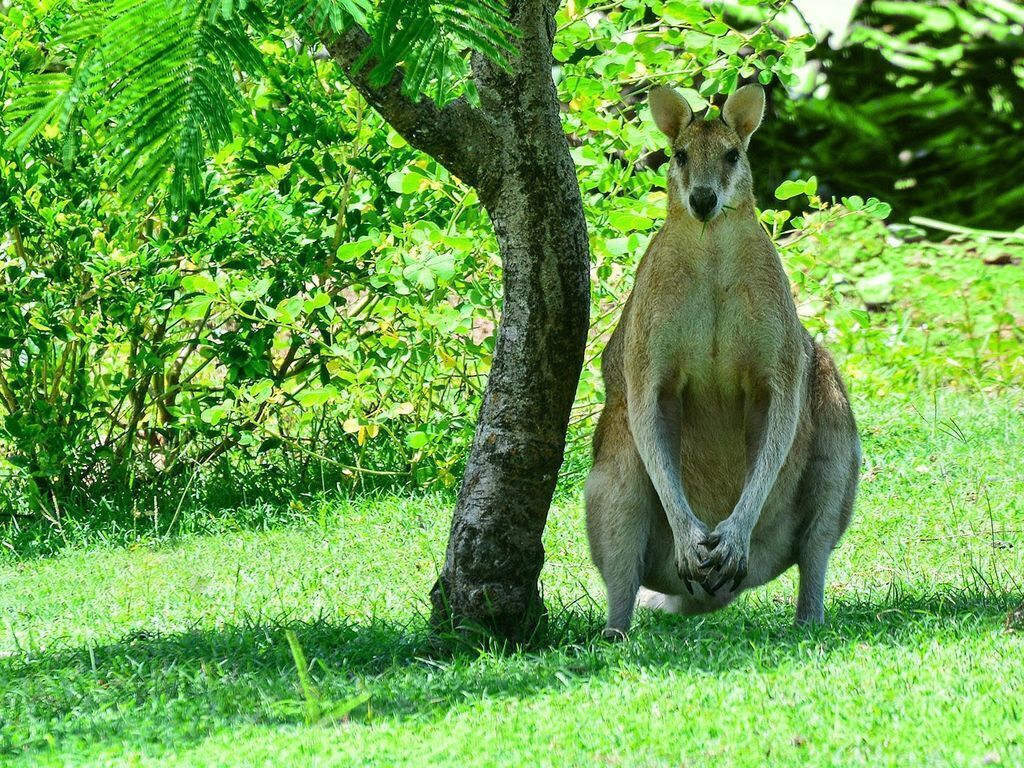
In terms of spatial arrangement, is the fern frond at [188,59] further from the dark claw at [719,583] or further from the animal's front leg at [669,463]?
the dark claw at [719,583]

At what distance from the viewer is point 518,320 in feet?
14.5

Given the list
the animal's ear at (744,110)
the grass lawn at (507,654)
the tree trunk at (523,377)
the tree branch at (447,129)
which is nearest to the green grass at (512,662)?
the grass lawn at (507,654)

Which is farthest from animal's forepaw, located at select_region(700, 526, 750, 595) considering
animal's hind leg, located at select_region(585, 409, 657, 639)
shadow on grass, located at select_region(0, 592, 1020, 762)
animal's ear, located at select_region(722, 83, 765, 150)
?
animal's ear, located at select_region(722, 83, 765, 150)

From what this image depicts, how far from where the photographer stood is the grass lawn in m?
3.21

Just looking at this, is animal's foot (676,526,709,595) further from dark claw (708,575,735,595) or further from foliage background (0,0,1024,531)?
foliage background (0,0,1024,531)

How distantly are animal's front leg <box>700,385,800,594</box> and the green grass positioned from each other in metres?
0.21

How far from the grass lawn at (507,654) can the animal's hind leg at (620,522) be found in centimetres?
16

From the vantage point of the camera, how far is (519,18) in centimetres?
411

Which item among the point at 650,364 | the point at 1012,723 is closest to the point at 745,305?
the point at 650,364

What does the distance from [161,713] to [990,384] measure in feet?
22.0

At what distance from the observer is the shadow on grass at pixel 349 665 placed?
3641mm

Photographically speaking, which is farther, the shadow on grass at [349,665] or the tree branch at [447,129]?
the tree branch at [447,129]

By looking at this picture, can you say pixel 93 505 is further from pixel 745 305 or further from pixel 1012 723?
pixel 1012 723

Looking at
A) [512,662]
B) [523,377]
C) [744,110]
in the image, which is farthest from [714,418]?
[512,662]
